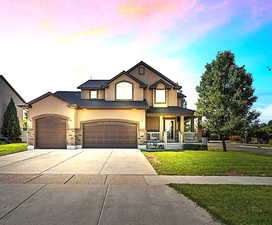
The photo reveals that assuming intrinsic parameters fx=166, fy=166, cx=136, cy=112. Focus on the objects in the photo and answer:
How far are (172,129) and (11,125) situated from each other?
23529 mm

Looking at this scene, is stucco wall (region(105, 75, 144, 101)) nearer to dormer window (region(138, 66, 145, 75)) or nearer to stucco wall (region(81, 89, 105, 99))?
stucco wall (region(81, 89, 105, 99))

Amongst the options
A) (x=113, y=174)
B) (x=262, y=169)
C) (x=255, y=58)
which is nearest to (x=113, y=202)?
(x=113, y=174)

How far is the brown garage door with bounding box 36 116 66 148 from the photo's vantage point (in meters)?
16.7

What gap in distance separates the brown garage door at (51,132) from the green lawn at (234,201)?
1380 centimetres

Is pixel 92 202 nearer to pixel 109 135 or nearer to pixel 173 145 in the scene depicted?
pixel 109 135

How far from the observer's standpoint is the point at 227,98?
52.1ft

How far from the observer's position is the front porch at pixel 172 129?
17797mm

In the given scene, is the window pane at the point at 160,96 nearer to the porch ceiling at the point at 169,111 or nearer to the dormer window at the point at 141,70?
the porch ceiling at the point at 169,111

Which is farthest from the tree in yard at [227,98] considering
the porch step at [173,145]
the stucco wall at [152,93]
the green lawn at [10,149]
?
the green lawn at [10,149]

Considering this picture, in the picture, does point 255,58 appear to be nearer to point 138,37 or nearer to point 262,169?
point 138,37

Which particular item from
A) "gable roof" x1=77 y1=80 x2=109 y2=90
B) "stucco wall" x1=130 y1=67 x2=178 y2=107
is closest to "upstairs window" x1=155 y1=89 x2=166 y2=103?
"stucco wall" x1=130 y1=67 x2=178 y2=107

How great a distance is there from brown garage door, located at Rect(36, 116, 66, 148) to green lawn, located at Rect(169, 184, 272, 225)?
13803 millimetres

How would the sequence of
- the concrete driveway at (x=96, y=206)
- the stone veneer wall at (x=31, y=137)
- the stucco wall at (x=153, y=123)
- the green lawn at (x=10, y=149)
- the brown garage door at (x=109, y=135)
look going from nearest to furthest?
the concrete driveway at (x=96, y=206)
the green lawn at (x=10, y=149)
the stone veneer wall at (x=31, y=137)
the brown garage door at (x=109, y=135)
the stucco wall at (x=153, y=123)

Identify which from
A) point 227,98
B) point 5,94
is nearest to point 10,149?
point 5,94
